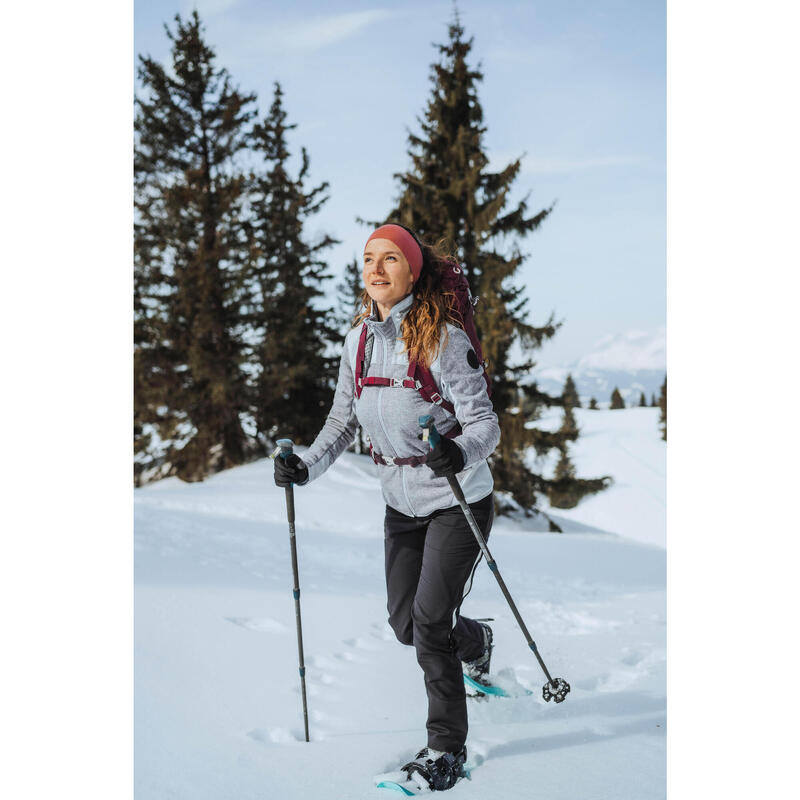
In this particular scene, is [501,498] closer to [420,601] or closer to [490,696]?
[490,696]

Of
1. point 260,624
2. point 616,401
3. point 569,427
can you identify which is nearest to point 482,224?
point 569,427

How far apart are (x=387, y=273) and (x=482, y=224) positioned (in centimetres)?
1204

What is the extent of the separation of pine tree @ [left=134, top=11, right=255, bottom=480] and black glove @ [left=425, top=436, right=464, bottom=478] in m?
15.6

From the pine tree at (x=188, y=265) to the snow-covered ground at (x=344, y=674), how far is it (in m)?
9.54

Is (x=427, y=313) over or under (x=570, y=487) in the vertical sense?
over

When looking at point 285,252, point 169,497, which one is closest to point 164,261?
point 285,252

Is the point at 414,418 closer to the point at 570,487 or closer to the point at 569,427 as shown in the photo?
the point at 569,427

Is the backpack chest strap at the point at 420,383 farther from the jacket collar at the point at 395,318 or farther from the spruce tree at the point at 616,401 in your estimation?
the spruce tree at the point at 616,401

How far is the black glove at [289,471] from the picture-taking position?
3088 millimetres

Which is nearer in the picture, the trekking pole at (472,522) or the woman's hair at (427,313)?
the trekking pole at (472,522)

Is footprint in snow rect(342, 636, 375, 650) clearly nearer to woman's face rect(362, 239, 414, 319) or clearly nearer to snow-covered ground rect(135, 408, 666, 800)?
snow-covered ground rect(135, 408, 666, 800)

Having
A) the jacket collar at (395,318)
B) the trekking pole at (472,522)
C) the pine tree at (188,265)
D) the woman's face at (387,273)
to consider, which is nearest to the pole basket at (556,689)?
the trekking pole at (472,522)

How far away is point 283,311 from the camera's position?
63.2 feet

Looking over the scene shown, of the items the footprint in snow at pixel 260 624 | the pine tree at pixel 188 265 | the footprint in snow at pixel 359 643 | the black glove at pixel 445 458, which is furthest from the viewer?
the pine tree at pixel 188 265
